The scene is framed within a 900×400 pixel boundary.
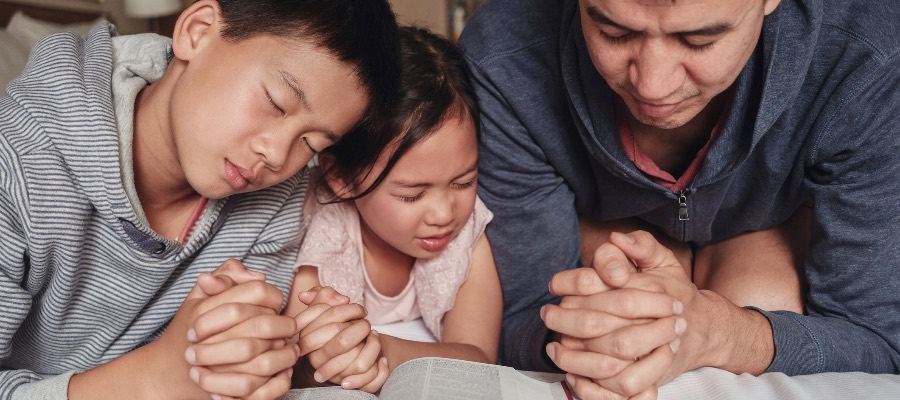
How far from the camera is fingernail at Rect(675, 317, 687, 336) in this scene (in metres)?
0.97

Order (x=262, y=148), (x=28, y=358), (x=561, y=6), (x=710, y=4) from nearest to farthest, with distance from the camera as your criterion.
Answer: (x=710, y=4)
(x=262, y=148)
(x=28, y=358)
(x=561, y=6)

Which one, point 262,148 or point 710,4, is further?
point 262,148

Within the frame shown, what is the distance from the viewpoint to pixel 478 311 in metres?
1.42

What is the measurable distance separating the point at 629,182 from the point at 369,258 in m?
0.52

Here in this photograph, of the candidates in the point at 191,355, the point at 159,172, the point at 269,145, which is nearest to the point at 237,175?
the point at 269,145

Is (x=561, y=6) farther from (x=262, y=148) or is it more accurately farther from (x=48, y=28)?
(x=48, y=28)

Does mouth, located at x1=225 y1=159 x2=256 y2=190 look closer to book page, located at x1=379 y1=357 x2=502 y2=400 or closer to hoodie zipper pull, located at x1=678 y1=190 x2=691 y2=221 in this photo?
book page, located at x1=379 y1=357 x2=502 y2=400

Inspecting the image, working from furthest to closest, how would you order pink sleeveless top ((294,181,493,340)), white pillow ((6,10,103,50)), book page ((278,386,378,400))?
white pillow ((6,10,103,50))
pink sleeveless top ((294,181,493,340))
book page ((278,386,378,400))

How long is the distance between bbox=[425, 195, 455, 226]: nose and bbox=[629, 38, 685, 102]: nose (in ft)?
1.39

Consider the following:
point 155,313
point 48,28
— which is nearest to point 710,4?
point 155,313

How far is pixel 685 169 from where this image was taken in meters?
1.35

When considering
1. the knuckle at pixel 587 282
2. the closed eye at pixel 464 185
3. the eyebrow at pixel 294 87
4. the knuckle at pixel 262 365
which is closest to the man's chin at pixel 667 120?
the knuckle at pixel 587 282

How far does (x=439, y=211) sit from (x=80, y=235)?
0.56 metres

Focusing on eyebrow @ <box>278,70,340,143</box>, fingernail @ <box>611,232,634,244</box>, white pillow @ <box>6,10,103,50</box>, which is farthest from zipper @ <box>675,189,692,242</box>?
white pillow @ <box>6,10,103,50</box>
